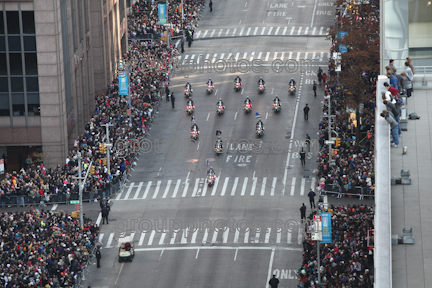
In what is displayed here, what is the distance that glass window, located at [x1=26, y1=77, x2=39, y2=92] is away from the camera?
257 feet

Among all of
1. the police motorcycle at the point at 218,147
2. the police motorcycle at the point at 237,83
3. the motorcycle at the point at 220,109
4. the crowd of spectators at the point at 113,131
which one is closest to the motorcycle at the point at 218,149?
the police motorcycle at the point at 218,147

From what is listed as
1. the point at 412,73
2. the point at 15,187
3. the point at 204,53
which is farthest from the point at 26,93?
the point at 412,73

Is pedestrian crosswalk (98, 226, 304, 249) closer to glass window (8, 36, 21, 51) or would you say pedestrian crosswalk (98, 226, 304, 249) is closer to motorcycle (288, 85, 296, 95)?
glass window (8, 36, 21, 51)

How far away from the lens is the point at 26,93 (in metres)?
78.6

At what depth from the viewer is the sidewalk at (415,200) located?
103 ft

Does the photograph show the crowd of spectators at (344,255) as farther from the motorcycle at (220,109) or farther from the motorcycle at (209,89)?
the motorcycle at (209,89)

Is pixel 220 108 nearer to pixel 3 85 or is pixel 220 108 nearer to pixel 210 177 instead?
pixel 210 177

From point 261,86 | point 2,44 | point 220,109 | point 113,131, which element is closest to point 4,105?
point 2,44

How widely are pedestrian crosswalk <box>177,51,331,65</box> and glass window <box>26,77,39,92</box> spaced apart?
97.5 ft

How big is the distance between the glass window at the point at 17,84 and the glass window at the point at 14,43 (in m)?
2.47

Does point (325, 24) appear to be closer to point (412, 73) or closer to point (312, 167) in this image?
point (312, 167)

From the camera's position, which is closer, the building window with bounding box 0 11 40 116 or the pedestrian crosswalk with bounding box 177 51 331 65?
the building window with bounding box 0 11 40 116

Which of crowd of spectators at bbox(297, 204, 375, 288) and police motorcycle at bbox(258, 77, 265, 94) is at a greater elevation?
police motorcycle at bbox(258, 77, 265, 94)

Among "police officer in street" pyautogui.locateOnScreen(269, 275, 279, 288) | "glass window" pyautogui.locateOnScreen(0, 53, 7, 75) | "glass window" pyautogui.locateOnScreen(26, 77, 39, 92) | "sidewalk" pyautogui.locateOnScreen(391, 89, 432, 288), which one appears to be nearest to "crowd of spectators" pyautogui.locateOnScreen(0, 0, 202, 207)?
"glass window" pyautogui.locateOnScreen(26, 77, 39, 92)
